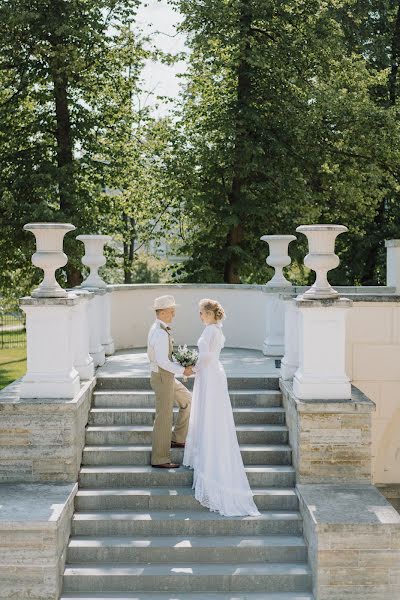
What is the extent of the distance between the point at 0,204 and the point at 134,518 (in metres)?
13.1

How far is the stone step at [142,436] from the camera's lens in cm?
933

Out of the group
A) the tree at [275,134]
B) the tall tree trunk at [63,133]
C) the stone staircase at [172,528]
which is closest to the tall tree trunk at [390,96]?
the tree at [275,134]

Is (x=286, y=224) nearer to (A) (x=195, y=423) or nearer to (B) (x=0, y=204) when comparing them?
(B) (x=0, y=204)

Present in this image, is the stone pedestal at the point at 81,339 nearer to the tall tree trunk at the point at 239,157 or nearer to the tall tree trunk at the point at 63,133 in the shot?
the tall tree trunk at the point at 63,133

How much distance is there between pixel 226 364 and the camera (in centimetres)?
1174

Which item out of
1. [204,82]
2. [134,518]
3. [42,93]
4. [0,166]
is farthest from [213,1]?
[134,518]

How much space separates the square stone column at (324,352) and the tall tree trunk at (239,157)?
12.1 m

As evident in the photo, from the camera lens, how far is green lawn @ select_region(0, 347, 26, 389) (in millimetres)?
20250

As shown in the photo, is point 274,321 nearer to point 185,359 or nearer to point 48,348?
point 185,359

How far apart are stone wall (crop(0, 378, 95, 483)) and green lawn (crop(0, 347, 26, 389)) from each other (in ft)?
36.0

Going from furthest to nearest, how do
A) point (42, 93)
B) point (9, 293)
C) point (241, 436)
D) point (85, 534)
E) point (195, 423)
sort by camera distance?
point (9, 293) < point (42, 93) < point (241, 436) < point (195, 423) < point (85, 534)

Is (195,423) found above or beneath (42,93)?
beneath

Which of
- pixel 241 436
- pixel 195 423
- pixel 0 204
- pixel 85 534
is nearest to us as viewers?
pixel 85 534

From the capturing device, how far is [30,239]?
20.8m
